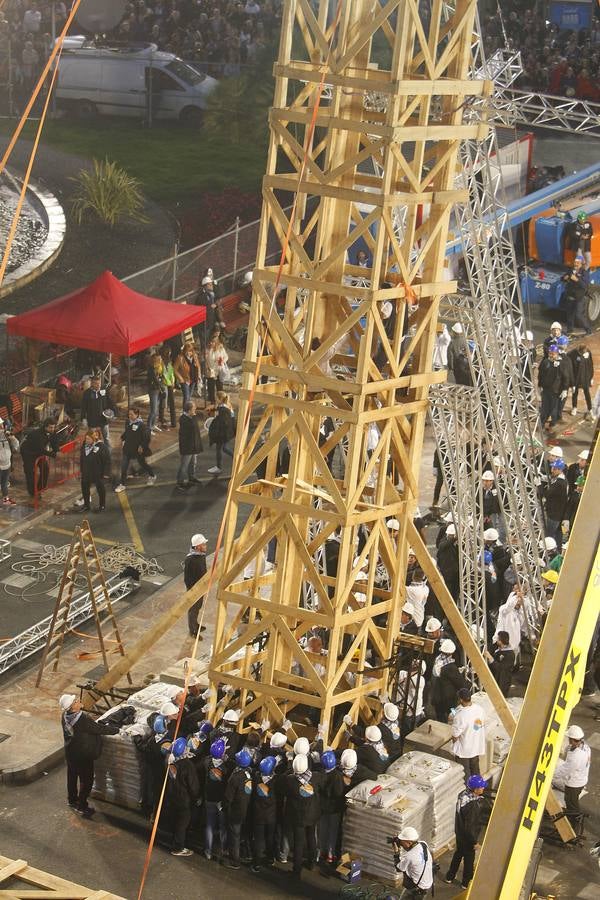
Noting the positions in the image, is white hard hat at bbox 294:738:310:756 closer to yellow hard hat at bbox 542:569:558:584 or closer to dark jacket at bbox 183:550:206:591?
dark jacket at bbox 183:550:206:591

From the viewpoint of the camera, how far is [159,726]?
1997 centimetres

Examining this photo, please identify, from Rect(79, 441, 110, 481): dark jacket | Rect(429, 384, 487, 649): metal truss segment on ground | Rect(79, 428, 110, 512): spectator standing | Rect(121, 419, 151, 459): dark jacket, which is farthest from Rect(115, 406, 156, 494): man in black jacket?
Rect(429, 384, 487, 649): metal truss segment on ground

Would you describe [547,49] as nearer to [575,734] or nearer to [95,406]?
[95,406]

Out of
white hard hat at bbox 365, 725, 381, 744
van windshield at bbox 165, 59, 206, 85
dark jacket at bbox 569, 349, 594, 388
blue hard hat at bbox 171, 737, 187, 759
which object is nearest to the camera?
blue hard hat at bbox 171, 737, 187, 759

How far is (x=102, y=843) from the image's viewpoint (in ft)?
65.3

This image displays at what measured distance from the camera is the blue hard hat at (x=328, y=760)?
63.6ft

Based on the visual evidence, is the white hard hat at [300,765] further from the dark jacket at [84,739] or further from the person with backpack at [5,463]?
the person with backpack at [5,463]

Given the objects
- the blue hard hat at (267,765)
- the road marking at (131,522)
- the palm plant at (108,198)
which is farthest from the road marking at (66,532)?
the palm plant at (108,198)

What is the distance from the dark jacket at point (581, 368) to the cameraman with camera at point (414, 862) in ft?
56.4

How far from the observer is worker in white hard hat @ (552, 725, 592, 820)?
66.5 ft

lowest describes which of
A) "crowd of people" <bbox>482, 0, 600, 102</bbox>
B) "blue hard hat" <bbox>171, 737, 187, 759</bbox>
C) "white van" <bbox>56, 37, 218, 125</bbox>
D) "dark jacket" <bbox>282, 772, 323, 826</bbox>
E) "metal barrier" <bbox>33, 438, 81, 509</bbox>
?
"metal barrier" <bbox>33, 438, 81, 509</bbox>

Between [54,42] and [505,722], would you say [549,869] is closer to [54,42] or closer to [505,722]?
[505,722]

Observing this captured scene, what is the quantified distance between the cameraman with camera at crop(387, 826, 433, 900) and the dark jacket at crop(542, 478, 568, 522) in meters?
10.8

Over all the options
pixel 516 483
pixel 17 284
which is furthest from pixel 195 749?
pixel 17 284
